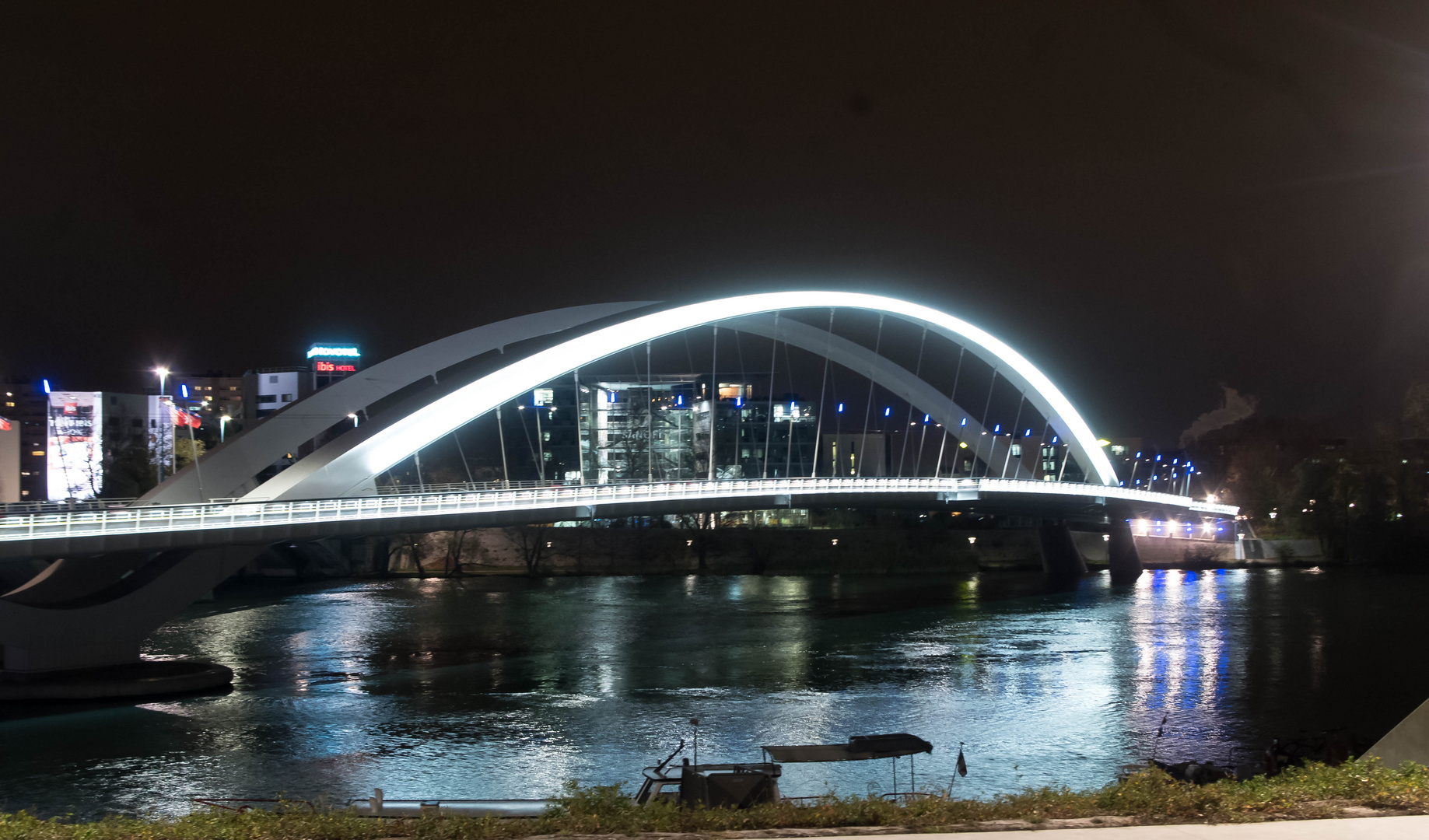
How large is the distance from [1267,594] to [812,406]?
4713cm

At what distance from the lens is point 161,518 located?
20.7m

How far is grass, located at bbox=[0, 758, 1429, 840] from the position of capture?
22.1ft

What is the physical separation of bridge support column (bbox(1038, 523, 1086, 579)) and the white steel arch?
45.5ft

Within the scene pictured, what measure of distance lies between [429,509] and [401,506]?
0.67 meters

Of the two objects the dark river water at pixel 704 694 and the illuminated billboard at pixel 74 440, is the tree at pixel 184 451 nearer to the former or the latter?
the illuminated billboard at pixel 74 440

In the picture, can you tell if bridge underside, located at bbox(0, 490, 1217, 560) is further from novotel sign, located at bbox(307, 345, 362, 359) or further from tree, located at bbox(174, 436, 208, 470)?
A: novotel sign, located at bbox(307, 345, 362, 359)

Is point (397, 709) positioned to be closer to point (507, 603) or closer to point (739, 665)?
point (739, 665)

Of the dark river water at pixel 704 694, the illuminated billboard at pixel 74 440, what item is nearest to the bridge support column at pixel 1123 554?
the dark river water at pixel 704 694

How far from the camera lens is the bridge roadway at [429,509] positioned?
63.9ft

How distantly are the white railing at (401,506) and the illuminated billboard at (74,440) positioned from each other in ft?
160

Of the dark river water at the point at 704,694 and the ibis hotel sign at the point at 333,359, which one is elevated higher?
the ibis hotel sign at the point at 333,359

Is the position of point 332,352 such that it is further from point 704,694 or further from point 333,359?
point 704,694

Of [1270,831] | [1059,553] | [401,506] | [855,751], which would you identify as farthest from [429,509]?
[1059,553]

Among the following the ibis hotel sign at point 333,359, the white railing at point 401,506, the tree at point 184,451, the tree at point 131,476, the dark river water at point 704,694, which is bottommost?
the dark river water at point 704,694
